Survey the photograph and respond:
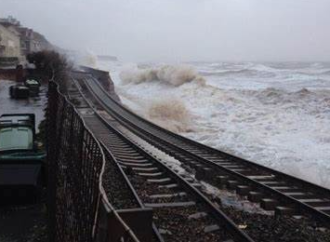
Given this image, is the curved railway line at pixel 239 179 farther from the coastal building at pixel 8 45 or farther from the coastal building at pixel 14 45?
the coastal building at pixel 8 45

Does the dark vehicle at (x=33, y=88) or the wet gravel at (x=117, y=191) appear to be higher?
the wet gravel at (x=117, y=191)

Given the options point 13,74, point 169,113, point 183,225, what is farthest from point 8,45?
point 183,225

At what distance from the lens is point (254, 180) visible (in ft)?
39.6

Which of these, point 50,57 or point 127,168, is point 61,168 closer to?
point 127,168

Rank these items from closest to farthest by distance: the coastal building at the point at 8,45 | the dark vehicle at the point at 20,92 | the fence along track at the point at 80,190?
the fence along track at the point at 80,190 < the dark vehicle at the point at 20,92 < the coastal building at the point at 8,45

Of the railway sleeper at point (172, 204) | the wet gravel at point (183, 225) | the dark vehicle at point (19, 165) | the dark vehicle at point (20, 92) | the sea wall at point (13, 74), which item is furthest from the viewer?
the sea wall at point (13, 74)

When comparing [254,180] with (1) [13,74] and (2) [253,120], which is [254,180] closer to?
(2) [253,120]

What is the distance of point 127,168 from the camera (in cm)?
1331

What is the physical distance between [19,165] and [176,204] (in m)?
3.69

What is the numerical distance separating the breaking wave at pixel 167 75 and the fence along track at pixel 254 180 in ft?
113

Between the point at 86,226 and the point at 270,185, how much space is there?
9.11 metres

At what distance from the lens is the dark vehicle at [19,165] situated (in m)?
11.0

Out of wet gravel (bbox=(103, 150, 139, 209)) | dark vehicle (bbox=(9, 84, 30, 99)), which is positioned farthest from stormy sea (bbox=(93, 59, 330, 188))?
wet gravel (bbox=(103, 150, 139, 209))

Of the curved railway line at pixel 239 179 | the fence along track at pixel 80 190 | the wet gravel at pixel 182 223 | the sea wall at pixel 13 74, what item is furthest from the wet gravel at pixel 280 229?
the sea wall at pixel 13 74
